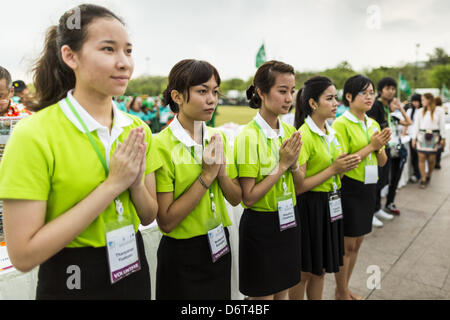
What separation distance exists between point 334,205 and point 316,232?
21 cm

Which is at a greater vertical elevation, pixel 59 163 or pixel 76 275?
pixel 59 163

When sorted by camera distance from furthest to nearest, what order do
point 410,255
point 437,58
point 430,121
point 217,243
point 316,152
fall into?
point 437,58 < point 430,121 < point 410,255 < point 316,152 < point 217,243

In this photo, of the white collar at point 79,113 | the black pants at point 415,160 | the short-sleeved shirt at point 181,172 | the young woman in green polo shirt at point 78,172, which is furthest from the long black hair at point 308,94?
the black pants at point 415,160

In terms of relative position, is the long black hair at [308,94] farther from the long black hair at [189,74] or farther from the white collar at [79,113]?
the white collar at [79,113]

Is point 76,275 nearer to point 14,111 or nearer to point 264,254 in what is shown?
point 264,254

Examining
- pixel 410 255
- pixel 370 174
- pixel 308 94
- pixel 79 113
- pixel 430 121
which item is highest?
pixel 308 94

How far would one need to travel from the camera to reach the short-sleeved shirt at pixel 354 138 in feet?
7.25

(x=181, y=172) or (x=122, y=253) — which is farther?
(x=181, y=172)

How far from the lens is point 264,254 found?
162cm

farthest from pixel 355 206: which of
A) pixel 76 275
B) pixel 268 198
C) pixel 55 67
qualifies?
A: pixel 55 67

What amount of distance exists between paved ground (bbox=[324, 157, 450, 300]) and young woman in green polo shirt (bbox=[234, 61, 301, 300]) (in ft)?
3.48

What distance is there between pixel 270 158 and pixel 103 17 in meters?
1.00

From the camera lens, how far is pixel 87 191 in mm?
877

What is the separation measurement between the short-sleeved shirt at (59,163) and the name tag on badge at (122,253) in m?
0.03
